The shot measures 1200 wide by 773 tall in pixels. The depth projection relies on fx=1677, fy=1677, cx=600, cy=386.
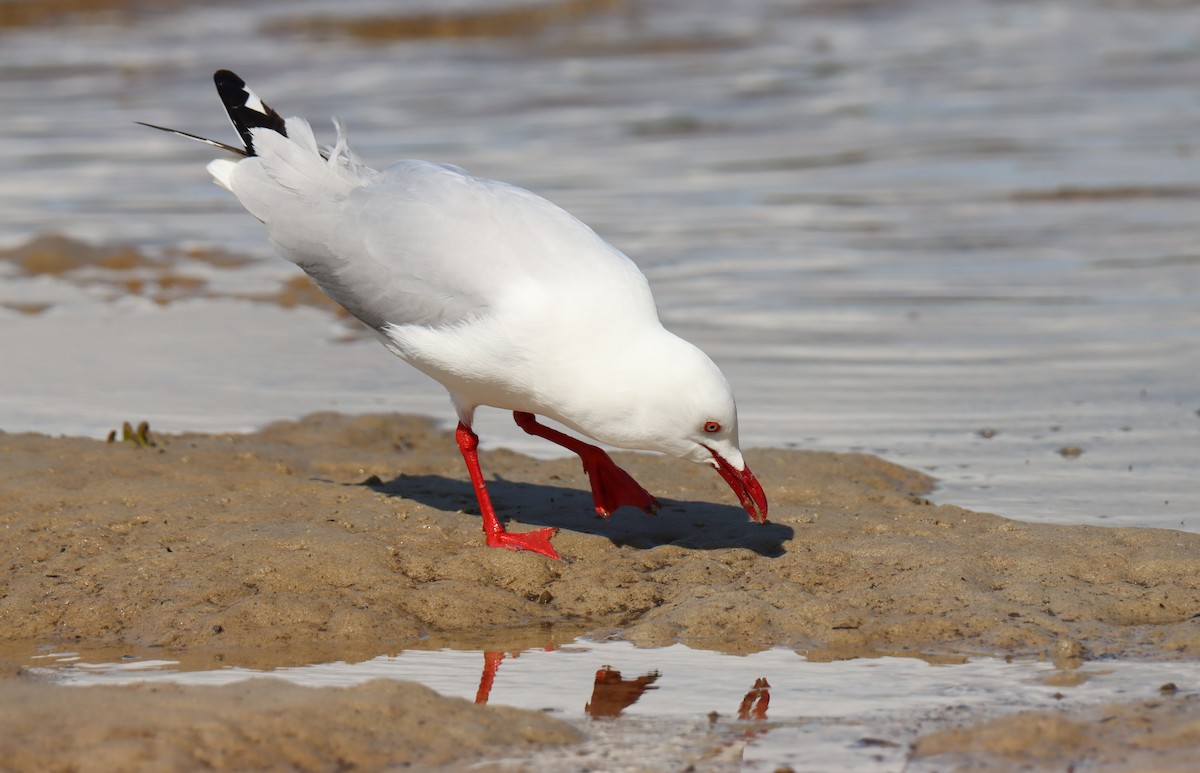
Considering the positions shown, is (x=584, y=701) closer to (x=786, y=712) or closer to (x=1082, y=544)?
(x=786, y=712)

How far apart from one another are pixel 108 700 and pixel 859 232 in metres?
9.20

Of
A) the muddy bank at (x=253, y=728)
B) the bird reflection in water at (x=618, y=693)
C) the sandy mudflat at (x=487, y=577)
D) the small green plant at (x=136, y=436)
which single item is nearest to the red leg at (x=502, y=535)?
the sandy mudflat at (x=487, y=577)

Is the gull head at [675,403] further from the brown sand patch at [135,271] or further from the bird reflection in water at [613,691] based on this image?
the brown sand patch at [135,271]

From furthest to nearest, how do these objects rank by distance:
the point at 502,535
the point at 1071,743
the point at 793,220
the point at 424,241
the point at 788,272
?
the point at 793,220 → the point at 788,272 → the point at 502,535 → the point at 424,241 → the point at 1071,743

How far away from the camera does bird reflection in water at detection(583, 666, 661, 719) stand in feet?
15.7

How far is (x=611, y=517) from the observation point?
6840 mm

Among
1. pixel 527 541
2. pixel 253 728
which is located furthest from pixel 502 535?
pixel 253 728

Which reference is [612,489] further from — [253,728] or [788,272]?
[788,272]

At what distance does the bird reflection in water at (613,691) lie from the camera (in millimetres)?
4777

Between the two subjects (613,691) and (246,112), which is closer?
(613,691)

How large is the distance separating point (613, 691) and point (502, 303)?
1.55m

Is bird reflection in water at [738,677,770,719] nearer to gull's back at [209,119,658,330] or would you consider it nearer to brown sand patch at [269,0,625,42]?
gull's back at [209,119,658,330]

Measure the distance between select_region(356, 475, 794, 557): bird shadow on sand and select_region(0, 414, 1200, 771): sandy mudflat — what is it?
0.02m

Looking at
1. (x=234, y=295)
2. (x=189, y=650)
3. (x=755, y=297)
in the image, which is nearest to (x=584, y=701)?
(x=189, y=650)
